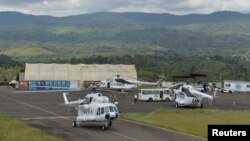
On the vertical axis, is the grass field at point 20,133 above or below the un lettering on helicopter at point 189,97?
below

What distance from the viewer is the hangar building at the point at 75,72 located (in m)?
121

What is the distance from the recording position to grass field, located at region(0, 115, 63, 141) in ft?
115

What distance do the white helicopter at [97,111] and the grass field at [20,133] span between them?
4.73m

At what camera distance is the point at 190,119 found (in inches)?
1907

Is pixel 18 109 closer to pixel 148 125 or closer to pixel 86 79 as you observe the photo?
pixel 148 125

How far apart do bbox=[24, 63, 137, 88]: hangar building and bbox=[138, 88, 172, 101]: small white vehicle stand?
42.4 m

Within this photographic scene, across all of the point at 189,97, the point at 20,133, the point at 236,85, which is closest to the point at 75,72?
the point at 236,85

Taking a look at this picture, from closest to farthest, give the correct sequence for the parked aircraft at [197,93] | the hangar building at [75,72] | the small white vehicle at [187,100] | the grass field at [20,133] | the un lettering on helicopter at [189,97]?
the grass field at [20,133], the parked aircraft at [197,93], the un lettering on helicopter at [189,97], the small white vehicle at [187,100], the hangar building at [75,72]

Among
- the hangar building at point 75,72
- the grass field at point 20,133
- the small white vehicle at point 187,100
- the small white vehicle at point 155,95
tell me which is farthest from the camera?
the hangar building at point 75,72

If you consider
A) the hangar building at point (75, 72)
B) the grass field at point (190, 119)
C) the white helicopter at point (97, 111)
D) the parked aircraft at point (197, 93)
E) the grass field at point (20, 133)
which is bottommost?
the grass field at point (20, 133)

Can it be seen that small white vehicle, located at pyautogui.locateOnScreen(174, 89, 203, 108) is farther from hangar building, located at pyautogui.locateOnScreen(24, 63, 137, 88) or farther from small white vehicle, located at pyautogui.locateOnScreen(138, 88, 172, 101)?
hangar building, located at pyautogui.locateOnScreen(24, 63, 137, 88)

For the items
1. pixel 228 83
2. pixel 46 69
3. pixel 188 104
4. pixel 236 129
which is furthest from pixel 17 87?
pixel 236 129

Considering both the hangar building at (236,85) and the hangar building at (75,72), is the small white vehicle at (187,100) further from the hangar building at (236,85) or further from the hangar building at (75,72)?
the hangar building at (75,72)

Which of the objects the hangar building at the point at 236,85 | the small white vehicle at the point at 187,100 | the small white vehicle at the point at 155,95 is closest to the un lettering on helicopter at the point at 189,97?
the small white vehicle at the point at 187,100
